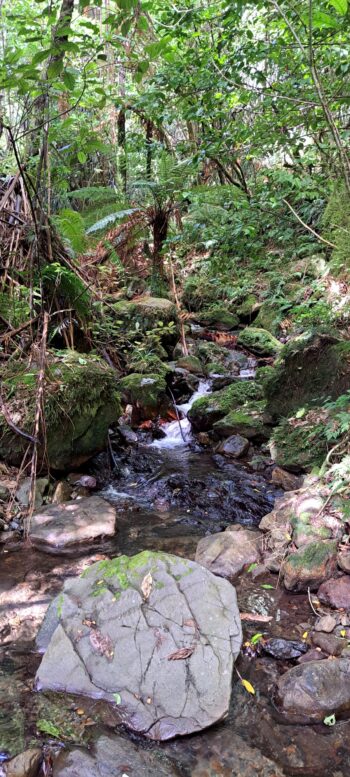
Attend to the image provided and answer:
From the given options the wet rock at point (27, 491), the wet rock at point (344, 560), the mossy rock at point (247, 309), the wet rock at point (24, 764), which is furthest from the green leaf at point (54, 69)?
the mossy rock at point (247, 309)

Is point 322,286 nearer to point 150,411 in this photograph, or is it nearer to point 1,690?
point 150,411

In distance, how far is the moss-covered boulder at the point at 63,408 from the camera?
15.3 ft

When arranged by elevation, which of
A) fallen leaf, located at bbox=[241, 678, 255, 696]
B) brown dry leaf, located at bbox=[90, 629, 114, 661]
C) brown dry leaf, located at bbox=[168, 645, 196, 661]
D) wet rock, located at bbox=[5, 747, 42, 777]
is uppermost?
→ brown dry leaf, located at bbox=[90, 629, 114, 661]

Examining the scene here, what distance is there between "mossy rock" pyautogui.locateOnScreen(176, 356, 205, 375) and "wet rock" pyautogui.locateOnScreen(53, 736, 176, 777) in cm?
652

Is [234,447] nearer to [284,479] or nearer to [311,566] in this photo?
[284,479]

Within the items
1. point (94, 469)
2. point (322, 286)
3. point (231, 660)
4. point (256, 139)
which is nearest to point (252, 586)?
point (231, 660)

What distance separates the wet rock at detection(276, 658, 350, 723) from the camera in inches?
90.1

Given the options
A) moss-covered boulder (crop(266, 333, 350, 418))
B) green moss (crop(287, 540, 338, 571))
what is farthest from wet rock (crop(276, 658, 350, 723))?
moss-covered boulder (crop(266, 333, 350, 418))

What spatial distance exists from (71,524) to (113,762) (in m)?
2.32

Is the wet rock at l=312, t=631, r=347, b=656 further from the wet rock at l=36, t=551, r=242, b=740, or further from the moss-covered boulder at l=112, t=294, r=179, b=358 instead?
the moss-covered boulder at l=112, t=294, r=179, b=358

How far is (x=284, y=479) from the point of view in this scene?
509cm

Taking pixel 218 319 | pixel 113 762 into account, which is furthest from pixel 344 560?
pixel 218 319

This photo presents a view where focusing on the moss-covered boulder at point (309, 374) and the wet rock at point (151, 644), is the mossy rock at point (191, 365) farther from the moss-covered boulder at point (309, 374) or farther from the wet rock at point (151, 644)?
the wet rock at point (151, 644)

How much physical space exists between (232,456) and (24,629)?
3.54 m
